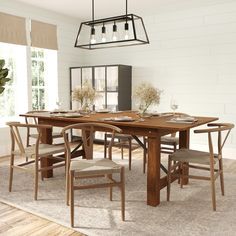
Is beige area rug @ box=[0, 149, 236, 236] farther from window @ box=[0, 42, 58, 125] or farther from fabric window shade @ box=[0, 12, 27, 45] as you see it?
fabric window shade @ box=[0, 12, 27, 45]

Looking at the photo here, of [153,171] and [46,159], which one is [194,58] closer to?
[153,171]

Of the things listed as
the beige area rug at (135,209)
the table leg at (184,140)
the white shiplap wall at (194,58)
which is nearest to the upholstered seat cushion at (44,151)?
the beige area rug at (135,209)

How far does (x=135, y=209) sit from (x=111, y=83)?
3.34 m

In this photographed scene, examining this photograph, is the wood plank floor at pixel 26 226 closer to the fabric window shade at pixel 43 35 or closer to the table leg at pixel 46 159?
the table leg at pixel 46 159

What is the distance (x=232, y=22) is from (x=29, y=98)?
380cm

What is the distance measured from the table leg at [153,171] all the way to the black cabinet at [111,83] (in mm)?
2920

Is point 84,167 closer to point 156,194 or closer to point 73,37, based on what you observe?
point 156,194

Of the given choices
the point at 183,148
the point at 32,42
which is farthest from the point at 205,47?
the point at 32,42

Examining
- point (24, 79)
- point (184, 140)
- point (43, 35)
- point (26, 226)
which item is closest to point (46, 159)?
point (26, 226)

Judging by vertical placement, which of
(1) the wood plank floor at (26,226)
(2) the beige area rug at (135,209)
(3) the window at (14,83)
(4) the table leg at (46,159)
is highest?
(3) the window at (14,83)

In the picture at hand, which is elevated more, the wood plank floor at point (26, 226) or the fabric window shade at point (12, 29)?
the fabric window shade at point (12, 29)

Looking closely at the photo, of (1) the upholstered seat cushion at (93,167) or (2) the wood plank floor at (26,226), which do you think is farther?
(1) the upholstered seat cushion at (93,167)

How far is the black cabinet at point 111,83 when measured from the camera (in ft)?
18.7

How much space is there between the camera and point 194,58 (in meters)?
5.31
